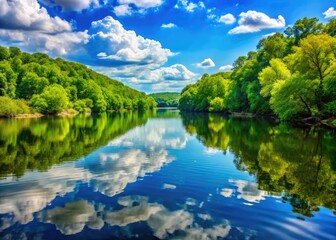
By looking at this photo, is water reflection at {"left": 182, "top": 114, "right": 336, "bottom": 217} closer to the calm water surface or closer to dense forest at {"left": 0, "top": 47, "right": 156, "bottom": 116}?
the calm water surface

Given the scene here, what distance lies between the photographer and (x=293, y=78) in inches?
1784

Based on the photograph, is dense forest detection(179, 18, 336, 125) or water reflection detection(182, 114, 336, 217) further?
dense forest detection(179, 18, 336, 125)

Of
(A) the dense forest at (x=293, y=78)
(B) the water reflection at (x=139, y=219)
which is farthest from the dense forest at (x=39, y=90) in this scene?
(B) the water reflection at (x=139, y=219)

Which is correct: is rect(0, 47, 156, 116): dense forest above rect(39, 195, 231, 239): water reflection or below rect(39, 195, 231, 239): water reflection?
above

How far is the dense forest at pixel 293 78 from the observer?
143 feet

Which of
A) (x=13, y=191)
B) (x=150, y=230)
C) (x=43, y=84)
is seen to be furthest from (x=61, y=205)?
(x=43, y=84)

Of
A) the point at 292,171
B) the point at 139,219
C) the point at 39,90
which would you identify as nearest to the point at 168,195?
the point at 139,219

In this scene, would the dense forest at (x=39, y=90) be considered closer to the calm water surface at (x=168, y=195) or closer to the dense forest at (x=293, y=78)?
the dense forest at (x=293, y=78)

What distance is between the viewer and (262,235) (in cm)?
830

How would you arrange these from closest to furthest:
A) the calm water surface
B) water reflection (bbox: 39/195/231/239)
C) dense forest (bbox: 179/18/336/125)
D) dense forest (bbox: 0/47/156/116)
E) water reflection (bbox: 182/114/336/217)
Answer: water reflection (bbox: 39/195/231/239) < the calm water surface < water reflection (bbox: 182/114/336/217) < dense forest (bbox: 179/18/336/125) < dense forest (bbox: 0/47/156/116)

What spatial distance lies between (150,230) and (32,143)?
21394 millimetres

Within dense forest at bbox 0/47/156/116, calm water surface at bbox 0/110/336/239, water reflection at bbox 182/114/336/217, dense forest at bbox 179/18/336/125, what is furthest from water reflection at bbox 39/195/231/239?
dense forest at bbox 0/47/156/116

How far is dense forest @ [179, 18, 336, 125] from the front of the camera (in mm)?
43594

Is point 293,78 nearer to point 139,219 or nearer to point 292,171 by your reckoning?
point 292,171
